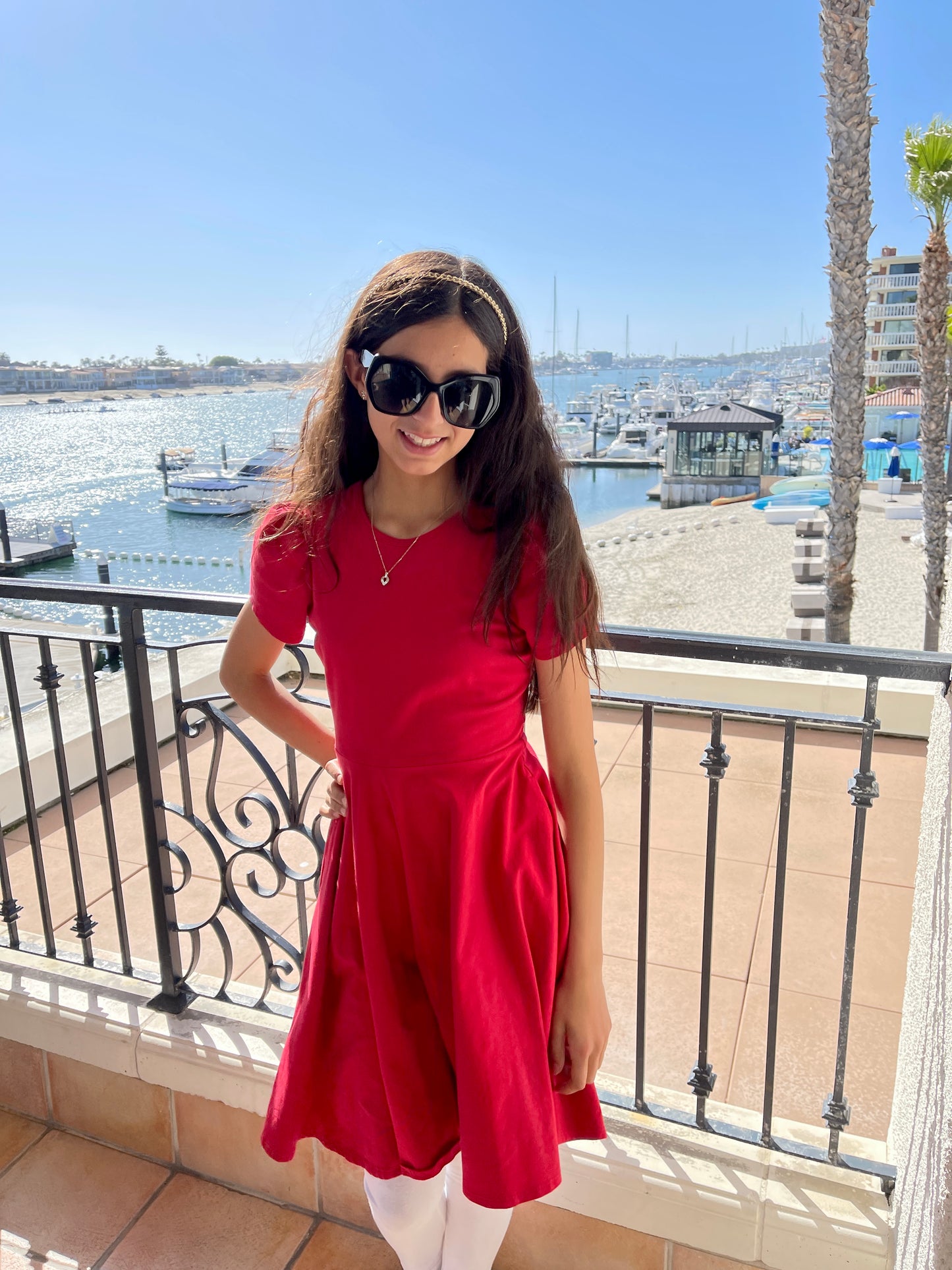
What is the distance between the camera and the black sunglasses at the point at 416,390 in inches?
35.0

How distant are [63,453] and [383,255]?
72.8 meters

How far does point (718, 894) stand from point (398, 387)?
101 inches

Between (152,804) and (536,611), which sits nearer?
(536,611)

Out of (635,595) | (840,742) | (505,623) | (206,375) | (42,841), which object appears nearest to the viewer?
(505,623)

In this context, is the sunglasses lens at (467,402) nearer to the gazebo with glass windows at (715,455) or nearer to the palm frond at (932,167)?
the palm frond at (932,167)

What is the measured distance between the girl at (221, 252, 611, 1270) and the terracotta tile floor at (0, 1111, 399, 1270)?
2.02ft

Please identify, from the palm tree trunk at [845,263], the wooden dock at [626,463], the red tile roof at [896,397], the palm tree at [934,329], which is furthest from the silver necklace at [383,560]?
the wooden dock at [626,463]

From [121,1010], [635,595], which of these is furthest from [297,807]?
[635,595]

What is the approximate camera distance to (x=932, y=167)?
10.9 metres

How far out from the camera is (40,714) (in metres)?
4.62

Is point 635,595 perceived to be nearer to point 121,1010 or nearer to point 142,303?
point 121,1010

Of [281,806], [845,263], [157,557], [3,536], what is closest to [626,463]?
[157,557]

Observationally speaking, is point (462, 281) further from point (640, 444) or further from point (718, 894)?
point (640, 444)

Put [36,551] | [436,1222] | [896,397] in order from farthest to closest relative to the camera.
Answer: [896,397] → [36,551] → [436,1222]
